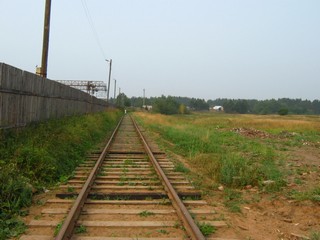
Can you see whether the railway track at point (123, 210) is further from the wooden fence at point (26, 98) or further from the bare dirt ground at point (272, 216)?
the wooden fence at point (26, 98)

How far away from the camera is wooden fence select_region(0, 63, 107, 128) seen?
8.77 m

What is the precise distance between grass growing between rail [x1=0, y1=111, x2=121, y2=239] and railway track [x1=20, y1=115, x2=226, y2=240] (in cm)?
37

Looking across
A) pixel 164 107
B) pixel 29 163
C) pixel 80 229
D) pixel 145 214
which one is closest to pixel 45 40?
pixel 29 163

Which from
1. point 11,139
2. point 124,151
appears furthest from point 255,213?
point 124,151

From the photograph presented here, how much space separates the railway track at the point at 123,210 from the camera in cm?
470

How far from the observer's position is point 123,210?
5711 millimetres

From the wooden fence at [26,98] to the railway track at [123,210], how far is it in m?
2.48

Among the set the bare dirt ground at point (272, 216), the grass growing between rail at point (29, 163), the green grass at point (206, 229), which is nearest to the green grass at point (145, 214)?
the green grass at point (206, 229)

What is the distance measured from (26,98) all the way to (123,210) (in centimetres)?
638

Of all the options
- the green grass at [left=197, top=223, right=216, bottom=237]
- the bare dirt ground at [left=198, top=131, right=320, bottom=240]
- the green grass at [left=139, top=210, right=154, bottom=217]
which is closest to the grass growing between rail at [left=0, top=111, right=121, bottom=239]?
the green grass at [left=139, top=210, right=154, bottom=217]

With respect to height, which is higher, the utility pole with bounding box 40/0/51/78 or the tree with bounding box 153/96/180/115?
the utility pole with bounding box 40/0/51/78

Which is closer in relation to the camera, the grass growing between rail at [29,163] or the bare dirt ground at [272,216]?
the bare dirt ground at [272,216]

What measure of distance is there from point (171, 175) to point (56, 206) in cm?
351

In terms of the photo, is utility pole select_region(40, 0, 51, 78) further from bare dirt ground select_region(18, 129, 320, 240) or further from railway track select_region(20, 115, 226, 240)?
bare dirt ground select_region(18, 129, 320, 240)
